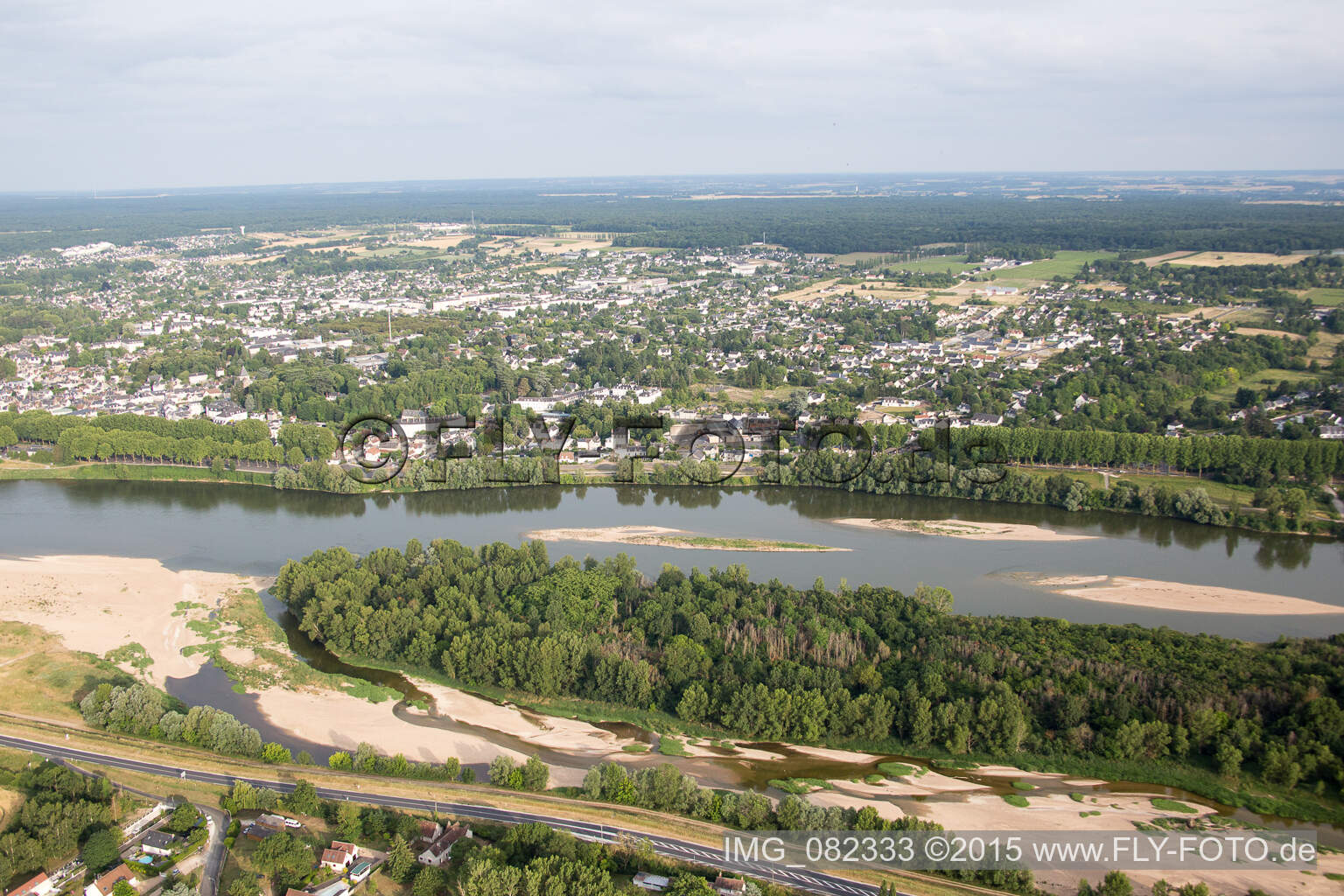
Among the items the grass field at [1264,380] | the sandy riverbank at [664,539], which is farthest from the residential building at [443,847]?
the grass field at [1264,380]

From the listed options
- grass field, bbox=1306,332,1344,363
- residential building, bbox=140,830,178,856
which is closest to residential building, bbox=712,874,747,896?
residential building, bbox=140,830,178,856

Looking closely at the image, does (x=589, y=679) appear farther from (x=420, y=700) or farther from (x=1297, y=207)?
(x=1297, y=207)

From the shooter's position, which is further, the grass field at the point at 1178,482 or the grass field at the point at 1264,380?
the grass field at the point at 1264,380

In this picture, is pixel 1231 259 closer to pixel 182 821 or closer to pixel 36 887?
pixel 182 821

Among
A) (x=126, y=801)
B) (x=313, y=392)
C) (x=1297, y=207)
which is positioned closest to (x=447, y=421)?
(x=313, y=392)

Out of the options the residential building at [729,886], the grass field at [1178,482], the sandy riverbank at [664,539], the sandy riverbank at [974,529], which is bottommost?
the residential building at [729,886]

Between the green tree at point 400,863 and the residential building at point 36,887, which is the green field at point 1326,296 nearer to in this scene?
the green tree at point 400,863

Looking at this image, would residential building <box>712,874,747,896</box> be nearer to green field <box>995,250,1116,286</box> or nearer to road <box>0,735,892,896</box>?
road <box>0,735,892,896</box>
